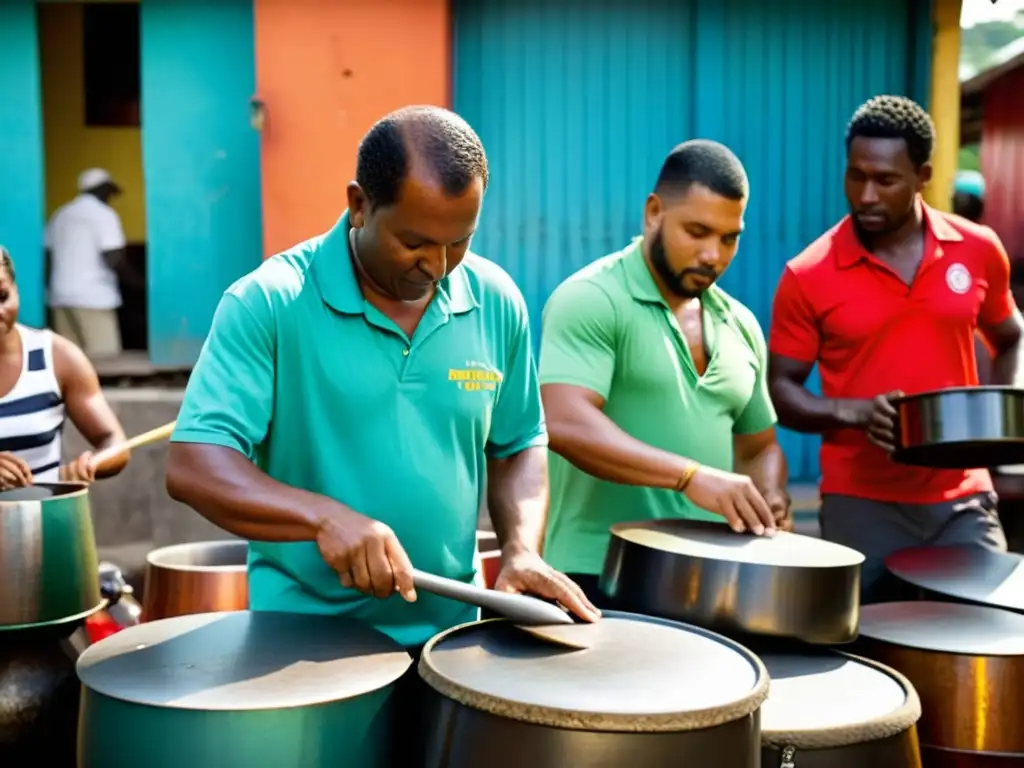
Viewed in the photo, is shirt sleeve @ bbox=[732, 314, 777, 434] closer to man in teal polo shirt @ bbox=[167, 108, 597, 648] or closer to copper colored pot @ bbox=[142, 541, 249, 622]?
man in teal polo shirt @ bbox=[167, 108, 597, 648]

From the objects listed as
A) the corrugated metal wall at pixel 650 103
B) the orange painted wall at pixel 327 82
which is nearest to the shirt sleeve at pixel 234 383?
the orange painted wall at pixel 327 82

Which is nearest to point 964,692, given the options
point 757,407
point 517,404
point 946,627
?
point 946,627

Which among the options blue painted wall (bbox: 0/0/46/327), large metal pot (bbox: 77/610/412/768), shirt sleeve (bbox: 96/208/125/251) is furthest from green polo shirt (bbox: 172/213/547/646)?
shirt sleeve (bbox: 96/208/125/251)

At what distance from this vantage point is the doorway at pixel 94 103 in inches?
367

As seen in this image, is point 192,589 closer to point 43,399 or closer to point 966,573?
point 43,399

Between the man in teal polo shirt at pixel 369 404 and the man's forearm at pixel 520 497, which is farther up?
the man in teal polo shirt at pixel 369 404

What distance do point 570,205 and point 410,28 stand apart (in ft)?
3.90

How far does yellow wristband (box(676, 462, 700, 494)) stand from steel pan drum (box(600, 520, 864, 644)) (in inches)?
9.0

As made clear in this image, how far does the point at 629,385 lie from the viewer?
2885 millimetres

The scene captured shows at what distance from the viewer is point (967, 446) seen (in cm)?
315

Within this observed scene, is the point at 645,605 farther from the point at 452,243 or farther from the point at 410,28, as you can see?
the point at 410,28

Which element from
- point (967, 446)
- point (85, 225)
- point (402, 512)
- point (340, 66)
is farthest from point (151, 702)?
point (85, 225)

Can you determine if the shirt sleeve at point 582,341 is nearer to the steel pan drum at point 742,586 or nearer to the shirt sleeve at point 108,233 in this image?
the steel pan drum at point 742,586

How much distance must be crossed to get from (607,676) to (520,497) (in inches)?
24.4
